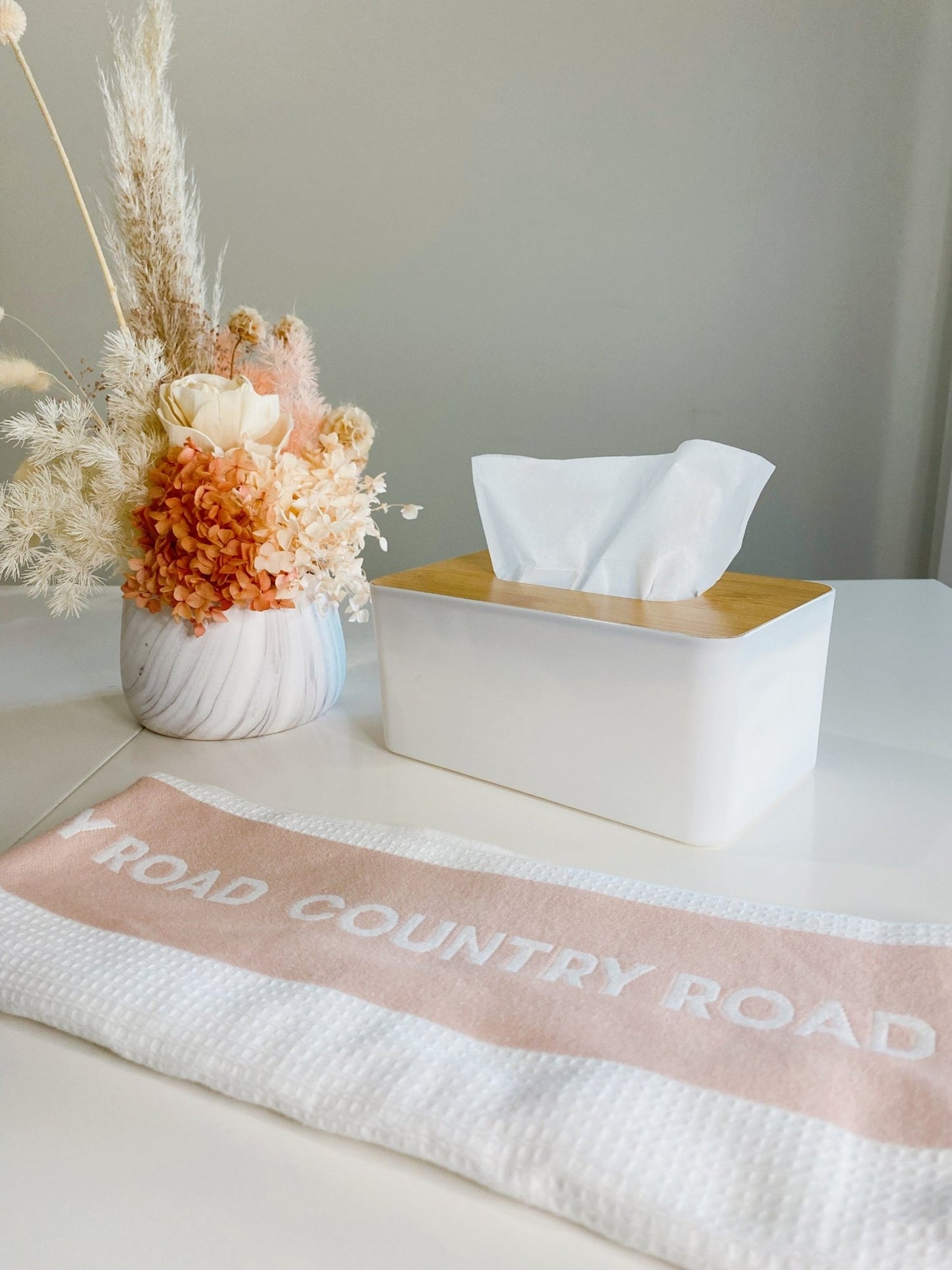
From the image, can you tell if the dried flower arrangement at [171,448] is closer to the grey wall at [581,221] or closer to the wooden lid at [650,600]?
the wooden lid at [650,600]

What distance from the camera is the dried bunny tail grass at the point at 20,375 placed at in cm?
68

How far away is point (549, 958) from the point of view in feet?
1.35

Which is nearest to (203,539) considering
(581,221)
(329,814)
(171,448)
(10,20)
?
(171,448)

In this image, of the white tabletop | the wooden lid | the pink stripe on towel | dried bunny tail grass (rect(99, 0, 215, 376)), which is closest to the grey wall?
the white tabletop

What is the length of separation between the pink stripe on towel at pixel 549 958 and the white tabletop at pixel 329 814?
63mm

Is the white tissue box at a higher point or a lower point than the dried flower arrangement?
lower

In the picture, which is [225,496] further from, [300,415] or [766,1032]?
[766,1032]

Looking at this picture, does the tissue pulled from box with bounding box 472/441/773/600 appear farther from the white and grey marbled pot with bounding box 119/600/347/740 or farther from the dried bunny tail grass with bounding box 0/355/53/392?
the dried bunny tail grass with bounding box 0/355/53/392

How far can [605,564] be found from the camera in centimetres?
62

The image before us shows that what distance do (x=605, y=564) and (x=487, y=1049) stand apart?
0.33m

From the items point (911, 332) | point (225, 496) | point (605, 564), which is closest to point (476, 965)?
point (605, 564)

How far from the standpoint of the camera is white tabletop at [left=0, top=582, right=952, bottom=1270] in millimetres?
302

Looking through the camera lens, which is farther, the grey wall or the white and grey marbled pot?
the grey wall

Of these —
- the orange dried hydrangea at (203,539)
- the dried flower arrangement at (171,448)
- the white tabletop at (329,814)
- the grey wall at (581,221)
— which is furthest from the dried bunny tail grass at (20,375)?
the grey wall at (581,221)
